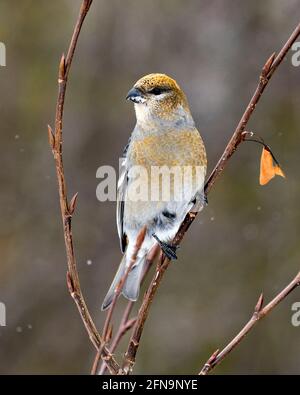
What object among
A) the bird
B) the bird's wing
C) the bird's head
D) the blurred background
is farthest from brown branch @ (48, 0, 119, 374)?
the blurred background

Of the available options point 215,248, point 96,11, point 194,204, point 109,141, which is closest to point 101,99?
point 109,141

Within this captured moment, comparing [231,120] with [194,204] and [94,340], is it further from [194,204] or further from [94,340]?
[94,340]

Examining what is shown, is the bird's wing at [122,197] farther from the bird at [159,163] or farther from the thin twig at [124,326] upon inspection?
the thin twig at [124,326]

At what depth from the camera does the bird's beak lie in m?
3.12

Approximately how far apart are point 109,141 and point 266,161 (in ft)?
13.5

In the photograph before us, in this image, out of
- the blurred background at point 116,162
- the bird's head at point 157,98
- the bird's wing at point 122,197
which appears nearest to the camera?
the bird's head at point 157,98

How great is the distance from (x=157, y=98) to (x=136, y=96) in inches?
5.3

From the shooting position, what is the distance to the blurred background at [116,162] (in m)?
6.33

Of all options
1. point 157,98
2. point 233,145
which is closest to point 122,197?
point 157,98

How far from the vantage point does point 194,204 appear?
3.28 m

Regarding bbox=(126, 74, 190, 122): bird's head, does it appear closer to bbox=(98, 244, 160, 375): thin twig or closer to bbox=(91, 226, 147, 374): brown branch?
bbox=(98, 244, 160, 375): thin twig

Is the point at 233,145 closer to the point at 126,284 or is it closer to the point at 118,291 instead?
the point at 118,291

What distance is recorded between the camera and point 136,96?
3.16m

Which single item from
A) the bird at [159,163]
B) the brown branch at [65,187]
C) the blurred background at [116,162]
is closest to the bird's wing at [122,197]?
the bird at [159,163]
